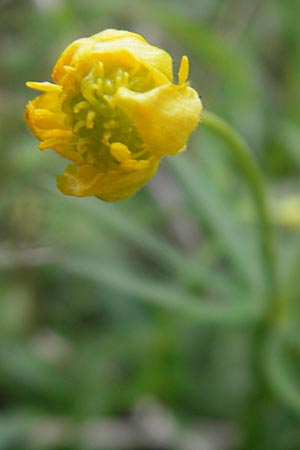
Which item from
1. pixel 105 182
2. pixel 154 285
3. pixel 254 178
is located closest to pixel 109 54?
pixel 105 182

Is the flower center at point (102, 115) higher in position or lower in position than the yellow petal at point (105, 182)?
higher

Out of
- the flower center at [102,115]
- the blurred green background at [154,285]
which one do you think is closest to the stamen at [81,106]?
the flower center at [102,115]

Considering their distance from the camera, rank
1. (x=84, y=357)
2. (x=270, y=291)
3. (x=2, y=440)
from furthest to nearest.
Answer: (x=84, y=357) < (x=2, y=440) < (x=270, y=291)

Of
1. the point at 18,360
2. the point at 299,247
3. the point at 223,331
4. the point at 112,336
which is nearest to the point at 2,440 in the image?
the point at 18,360

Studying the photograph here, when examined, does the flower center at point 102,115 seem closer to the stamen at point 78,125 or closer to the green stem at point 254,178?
the stamen at point 78,125

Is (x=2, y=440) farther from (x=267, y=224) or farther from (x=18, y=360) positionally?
(x=267, y=224)

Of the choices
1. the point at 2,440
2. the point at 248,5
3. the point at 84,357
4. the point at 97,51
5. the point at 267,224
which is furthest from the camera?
the point at 248,5

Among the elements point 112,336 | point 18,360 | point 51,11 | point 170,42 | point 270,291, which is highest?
point 170,42
